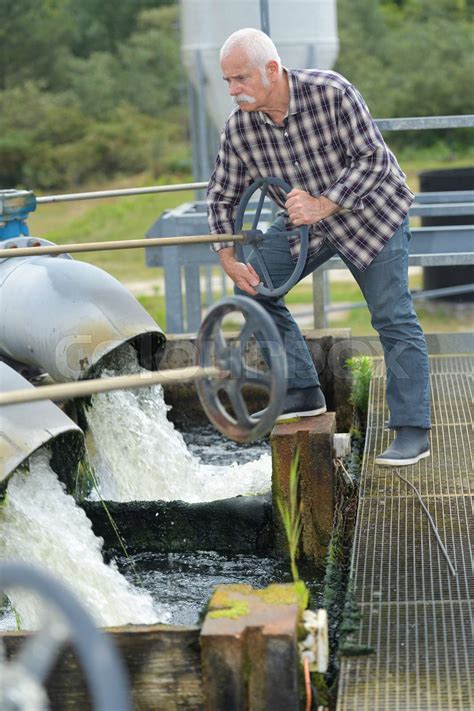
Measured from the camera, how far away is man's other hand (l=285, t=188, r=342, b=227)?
4.15m

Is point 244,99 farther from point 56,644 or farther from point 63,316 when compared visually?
point 56,644

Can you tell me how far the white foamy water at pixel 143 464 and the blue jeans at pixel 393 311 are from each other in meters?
0.95

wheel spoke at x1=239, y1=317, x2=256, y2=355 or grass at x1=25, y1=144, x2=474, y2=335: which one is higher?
wheel spoke at x1=239, y1=317, x2=256, y2=355

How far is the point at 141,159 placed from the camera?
90.8 feet

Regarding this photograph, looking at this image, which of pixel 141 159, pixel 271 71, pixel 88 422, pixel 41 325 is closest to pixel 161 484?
pixel 88 422

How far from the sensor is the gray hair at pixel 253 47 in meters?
4.07

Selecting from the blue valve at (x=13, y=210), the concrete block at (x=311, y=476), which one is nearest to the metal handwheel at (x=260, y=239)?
the concrete block at (x=311, y=476)

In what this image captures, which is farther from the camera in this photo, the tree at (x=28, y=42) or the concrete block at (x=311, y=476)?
the tree at (x=28, y=42)

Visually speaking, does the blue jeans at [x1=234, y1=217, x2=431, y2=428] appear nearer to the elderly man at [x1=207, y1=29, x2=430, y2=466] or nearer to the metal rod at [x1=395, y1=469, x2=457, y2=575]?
the elderly man at [x1=207, y1=29, x2=430, y2=466]

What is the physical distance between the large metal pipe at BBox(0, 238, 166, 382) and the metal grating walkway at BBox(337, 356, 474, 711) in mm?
1170

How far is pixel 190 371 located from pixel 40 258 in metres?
2.44

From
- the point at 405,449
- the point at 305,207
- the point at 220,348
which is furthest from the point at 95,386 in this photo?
the point at 405,449

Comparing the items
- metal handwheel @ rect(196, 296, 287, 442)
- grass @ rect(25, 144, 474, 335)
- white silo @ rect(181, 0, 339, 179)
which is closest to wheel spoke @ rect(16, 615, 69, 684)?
metal handwheel @ rect(196, 296, 287, 442)

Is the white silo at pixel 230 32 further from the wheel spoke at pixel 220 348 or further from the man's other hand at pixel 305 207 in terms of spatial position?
the wheel spoke at pixel 220 348
